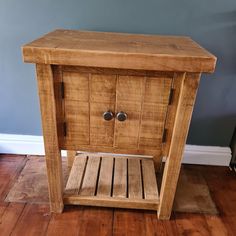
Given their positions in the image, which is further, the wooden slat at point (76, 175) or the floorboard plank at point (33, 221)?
the wooden slat at point (76, 175)

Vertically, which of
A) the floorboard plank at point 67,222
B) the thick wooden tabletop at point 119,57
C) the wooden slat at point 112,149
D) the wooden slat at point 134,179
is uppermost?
the thick wooden tabletop at point 119,57

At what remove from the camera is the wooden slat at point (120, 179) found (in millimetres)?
1022

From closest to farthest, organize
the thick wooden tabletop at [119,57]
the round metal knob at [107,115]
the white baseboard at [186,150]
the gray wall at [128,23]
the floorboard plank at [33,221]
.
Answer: the thick wooden tabletop at [119,57] < the round metal knob at [107,115] < the floorboard plank at [33,221] < the gray wall at [128,23] < the white baseboard at [186,150]

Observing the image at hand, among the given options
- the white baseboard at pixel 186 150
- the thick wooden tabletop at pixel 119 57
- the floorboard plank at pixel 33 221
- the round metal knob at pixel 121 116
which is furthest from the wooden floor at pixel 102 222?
the thick wooden tabletop at pixel 119 57

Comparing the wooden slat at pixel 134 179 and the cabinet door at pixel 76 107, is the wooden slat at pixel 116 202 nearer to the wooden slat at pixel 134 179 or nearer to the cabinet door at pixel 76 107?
the wooden slat at pixel 134 179

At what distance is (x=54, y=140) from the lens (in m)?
0.82

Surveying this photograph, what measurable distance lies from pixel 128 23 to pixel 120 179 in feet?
2.39

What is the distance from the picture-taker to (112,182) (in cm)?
109

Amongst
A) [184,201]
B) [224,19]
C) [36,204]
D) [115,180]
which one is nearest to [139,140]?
[115,180]

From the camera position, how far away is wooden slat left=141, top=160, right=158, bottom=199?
1.02 m

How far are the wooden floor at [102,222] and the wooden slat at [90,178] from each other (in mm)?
74

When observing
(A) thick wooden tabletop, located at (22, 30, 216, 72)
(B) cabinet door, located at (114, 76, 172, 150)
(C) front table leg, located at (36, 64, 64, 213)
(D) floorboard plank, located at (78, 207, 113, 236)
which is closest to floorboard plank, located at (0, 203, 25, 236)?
(C) front table leg, located at (36, 64, 64, 213)

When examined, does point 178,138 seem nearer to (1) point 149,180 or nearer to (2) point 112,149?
(2) point 112,149

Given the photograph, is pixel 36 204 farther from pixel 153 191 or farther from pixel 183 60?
pixel 183 60
